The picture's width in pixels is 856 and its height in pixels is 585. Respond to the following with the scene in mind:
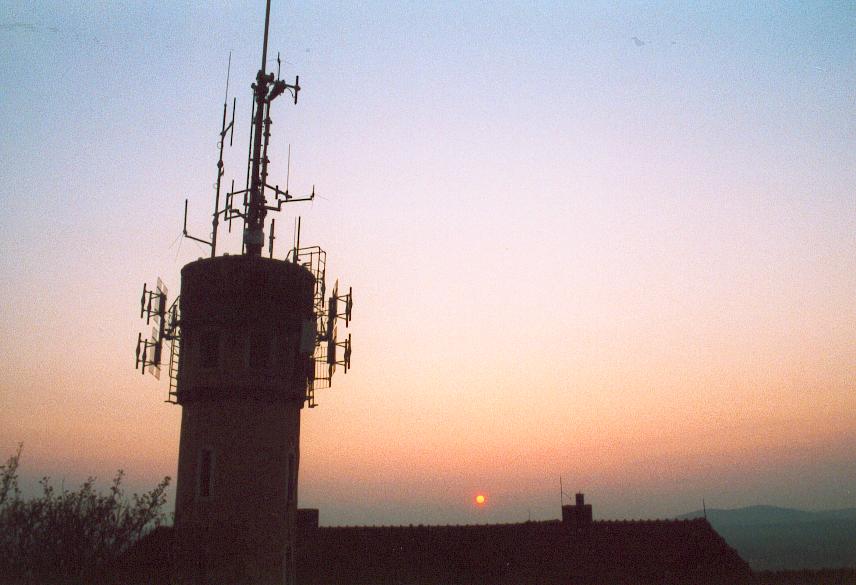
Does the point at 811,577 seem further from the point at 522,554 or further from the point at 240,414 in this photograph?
the point at 240,414

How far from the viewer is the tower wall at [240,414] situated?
2716cm

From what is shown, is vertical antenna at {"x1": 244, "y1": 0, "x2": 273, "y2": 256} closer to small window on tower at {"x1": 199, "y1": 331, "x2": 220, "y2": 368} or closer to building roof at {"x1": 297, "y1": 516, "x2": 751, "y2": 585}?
small window on tower at {"x1": 199, "y1": 331, "x2": 220, "y2": 368}

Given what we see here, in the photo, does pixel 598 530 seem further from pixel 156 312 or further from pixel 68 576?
pixel 68 576

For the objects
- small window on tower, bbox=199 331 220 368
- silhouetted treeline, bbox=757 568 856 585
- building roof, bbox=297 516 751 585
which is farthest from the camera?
building roof, bbox=297 516 751 585

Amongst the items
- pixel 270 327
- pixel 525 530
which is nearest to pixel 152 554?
pixel 270 327

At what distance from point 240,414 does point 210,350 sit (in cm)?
262

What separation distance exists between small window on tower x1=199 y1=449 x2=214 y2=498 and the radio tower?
34 mm

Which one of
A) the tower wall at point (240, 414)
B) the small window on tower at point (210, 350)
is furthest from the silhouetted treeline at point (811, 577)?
the small window on tower at point (210, 350)

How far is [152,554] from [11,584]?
543cm

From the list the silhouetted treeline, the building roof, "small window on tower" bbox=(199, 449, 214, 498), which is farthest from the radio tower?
the silhouetted treeline

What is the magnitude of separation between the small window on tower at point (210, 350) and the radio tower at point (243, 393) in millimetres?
36

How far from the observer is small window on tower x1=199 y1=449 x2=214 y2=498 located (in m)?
→ 27.6

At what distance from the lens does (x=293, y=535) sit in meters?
29.5

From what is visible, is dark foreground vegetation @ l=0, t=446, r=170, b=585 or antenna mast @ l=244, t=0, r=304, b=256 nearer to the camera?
dark foreground vegetation @ l=0, t=446, r=170, b=585
